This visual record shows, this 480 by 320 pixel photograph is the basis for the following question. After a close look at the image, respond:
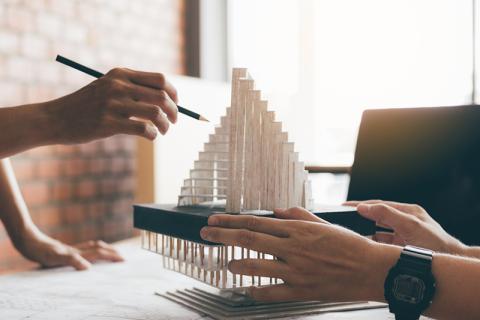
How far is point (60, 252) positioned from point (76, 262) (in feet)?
0.20

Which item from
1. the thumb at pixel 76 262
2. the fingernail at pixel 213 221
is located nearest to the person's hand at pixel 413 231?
the fingernail at pixel 213 221

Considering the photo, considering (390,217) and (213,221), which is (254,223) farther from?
(390,217)

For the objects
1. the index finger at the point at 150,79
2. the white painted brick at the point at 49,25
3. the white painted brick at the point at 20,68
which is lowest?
the index finger at the point at 150,79

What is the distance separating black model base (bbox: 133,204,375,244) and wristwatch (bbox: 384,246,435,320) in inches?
7.8

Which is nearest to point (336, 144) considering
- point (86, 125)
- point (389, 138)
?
point (389, 138)

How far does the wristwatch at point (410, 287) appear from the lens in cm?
87

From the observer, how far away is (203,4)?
124 inches

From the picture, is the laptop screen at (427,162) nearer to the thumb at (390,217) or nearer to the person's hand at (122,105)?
the thumb at (390,217)

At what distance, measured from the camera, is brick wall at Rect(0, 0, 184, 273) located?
2000mm

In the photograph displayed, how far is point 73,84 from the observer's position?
2.24 metres

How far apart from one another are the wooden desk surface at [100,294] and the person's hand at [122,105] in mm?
339

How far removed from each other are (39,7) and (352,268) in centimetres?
169

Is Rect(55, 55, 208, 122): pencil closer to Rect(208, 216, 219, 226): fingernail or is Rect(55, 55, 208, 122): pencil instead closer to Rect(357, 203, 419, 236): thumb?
Rect(208, 216, 219, 226): fingernail

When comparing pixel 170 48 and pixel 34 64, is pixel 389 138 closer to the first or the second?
pixel 34 64
